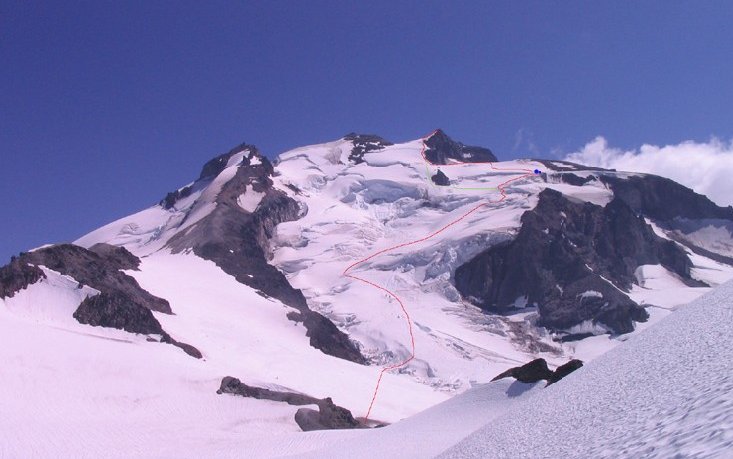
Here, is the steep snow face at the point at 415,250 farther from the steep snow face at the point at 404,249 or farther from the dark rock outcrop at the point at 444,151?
the dark rock outcrop at the point at 444,151

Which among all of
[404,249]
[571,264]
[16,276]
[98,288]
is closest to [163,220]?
[404,249]

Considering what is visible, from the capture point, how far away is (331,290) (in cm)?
11112

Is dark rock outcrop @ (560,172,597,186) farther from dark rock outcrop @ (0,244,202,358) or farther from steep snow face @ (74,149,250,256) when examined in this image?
dark rock outcrop @ (0,244,202,358)

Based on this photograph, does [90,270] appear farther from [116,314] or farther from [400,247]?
[400,247]

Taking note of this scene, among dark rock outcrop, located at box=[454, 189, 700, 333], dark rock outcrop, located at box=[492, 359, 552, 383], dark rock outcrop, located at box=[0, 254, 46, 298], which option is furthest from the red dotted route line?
dark rock outcrop, located at box=[0, 254, 46, 298]

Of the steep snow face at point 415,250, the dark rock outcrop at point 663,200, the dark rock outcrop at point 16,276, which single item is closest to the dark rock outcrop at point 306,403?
the dark rock outcrop at point 16,276

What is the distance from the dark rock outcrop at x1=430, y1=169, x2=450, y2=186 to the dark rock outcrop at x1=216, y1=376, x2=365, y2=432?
10591 cm

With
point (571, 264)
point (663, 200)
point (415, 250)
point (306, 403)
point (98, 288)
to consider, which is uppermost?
point (663, 200)

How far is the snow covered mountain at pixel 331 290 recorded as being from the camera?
45938 millimetres

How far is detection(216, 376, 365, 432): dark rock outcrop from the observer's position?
4803 cm

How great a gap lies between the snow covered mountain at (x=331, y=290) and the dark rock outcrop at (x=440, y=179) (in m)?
1.28

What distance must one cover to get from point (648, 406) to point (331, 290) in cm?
10222

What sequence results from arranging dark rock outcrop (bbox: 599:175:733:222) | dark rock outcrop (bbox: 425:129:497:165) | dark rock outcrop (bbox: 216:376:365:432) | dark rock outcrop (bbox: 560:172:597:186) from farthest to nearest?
dark rock outcrop (bbox: 425:129:497:165)
dark rock outcrop (bbox: 560:172:597:186)
dark rock outcrop (bbox: 599:175:733:222)
dark rock outcrop (bbox: 216:376:365:432)

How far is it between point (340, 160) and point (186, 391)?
141 m
